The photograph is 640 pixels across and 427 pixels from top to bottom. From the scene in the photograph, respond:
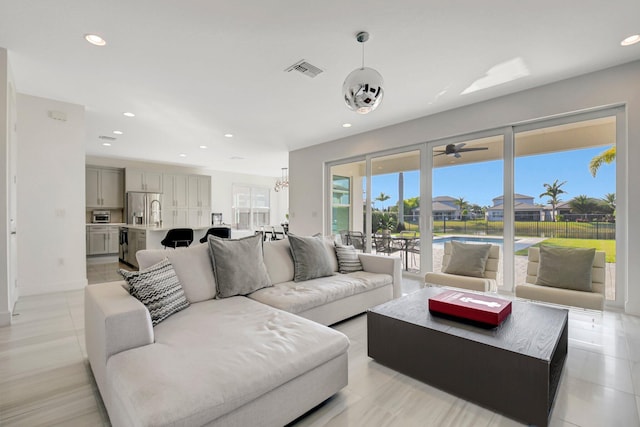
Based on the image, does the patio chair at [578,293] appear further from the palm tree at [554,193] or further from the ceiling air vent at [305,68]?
the ceiling air vent at [305,68]

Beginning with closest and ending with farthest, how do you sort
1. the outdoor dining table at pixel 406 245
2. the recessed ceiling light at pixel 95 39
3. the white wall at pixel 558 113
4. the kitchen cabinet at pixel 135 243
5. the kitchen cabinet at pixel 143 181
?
1. the recessed ceiling light at pixel 95 39
2. the white wall at pixel 558 113
3. the outdoor dining table at pixel 406 245
4. the kitchen cabinet at pixel 135 243
5. the kitchen cabinet at pixel 143 181

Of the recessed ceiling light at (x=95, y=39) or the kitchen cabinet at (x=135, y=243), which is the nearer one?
the recessed ceiling light at (x=95, y=39)

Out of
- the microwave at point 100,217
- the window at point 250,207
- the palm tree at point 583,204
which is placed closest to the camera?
the palm tree at point 583,204

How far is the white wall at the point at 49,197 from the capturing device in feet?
12.6

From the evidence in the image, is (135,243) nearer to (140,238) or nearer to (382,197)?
(140,238)

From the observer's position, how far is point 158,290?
1.92 m

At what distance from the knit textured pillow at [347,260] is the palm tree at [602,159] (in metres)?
2.97

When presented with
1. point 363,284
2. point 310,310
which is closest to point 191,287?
point 310,310

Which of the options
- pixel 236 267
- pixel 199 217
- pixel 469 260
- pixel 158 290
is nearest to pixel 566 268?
pixel 469 260

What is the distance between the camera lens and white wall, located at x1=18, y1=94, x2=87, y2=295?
12.6 feet

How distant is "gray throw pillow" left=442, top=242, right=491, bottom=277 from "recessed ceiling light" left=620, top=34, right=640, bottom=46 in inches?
90.5

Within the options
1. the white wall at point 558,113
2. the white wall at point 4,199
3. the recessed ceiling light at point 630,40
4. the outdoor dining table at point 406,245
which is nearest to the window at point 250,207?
the white wall at point 558,113

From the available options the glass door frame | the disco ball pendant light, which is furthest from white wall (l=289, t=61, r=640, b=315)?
the disco ball pendant light

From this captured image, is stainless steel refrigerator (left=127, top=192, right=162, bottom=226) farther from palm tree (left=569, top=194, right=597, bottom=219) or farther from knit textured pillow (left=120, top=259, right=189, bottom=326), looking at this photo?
palm tree (left=569, top=194, right=597, bottom=219)
